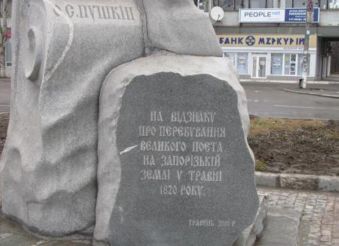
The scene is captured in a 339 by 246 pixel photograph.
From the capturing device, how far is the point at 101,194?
5.00 m

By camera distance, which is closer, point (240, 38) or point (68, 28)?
point (68, 28)

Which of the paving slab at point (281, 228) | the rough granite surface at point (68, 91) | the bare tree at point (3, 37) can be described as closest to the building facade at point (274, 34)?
the bare tree at point (3, 37)

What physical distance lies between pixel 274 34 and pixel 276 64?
2.10 meters

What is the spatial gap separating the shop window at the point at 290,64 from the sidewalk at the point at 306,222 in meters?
33.6

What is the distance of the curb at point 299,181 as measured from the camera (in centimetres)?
823

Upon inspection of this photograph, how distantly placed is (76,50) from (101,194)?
1220 millimetres

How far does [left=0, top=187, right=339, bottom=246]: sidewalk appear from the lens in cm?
512

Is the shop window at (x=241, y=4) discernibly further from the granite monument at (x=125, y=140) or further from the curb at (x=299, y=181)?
the granite monument at (x=125, y=140)

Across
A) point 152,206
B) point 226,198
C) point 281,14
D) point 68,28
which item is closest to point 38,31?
point 68,28

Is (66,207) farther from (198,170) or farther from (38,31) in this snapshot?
(38,31)

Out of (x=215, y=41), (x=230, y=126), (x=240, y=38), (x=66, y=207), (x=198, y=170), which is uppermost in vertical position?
(x=215, y=41)

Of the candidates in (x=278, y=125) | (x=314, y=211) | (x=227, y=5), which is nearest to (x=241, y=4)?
(x=227, y=5)

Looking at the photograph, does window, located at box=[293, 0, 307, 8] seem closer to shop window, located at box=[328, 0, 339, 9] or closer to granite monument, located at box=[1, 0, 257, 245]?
shop window, located at box=[328, 0, 339, 9]

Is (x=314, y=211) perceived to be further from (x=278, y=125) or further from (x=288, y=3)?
(x=288, y=3)
